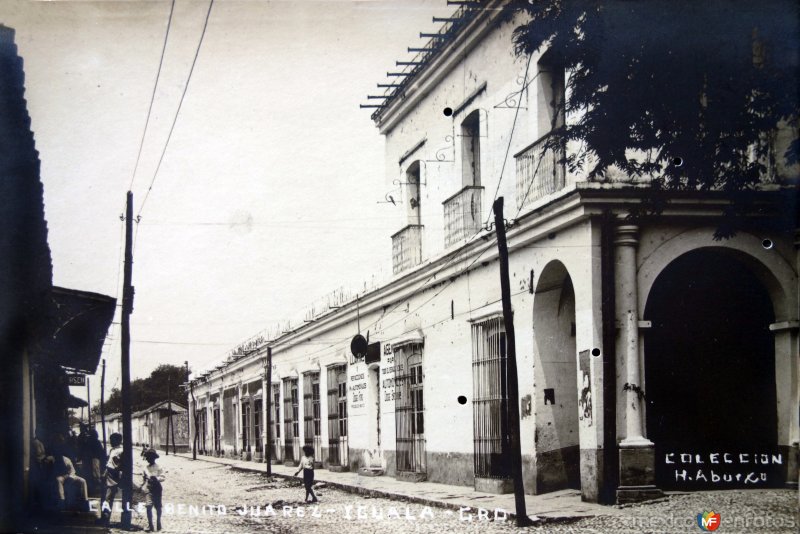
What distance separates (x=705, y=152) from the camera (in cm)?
784

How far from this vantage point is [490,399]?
1085 cm

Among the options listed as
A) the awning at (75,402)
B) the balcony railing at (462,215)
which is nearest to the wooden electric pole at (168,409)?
the balcony railing at (462,215)

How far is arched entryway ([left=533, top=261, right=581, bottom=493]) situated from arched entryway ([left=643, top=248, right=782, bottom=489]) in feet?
3.27

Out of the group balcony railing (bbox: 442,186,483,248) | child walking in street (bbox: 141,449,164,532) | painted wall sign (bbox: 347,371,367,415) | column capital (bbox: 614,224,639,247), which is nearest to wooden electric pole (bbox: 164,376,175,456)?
child walking in street (bbox: 141,449,164,532)

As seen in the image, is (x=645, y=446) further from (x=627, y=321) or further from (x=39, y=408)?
(x=39, y=408)

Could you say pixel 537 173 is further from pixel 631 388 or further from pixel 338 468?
pixel 338 468

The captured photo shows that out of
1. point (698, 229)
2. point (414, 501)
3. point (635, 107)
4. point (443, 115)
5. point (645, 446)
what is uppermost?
point (443, 115)

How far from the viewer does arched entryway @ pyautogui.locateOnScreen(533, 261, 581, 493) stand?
10.1 metres

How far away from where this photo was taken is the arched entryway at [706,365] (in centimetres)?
903

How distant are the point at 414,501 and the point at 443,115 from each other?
15.4ft

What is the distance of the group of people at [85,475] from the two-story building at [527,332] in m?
1.54

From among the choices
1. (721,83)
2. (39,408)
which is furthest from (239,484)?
(721,83)

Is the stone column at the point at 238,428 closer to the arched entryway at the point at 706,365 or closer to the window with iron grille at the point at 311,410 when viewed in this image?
the window with iron grille at the point at 311,410

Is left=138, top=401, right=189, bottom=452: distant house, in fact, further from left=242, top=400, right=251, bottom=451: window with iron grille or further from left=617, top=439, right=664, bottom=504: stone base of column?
left=617, top=439, right=664, bottom=504: stone base of column
